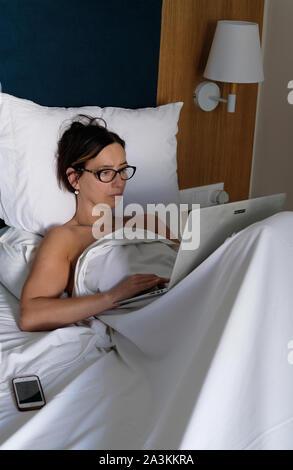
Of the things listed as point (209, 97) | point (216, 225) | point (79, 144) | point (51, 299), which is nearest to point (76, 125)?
point (79, 144)

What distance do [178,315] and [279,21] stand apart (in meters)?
1.72

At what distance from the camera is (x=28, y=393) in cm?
140

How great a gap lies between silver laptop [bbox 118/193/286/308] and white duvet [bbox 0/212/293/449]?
0.04 m

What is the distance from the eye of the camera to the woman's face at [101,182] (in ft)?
5.97

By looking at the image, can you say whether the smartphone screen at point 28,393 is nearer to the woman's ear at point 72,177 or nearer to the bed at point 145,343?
the bed at point 145,343

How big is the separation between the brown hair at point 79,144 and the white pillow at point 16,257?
20cm

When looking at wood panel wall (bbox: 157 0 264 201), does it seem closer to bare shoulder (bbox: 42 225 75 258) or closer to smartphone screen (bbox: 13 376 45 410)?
bare shoulder (bbox: 42 225 75 258)

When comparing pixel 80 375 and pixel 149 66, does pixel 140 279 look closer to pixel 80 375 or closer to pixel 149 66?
pixel 80 375

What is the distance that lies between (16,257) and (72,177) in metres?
0.30

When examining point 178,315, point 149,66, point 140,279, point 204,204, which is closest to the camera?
point 178,315

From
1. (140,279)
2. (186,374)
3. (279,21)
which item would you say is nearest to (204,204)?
(279,21)

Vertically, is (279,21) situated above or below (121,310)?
above

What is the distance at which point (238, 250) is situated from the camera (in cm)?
130
